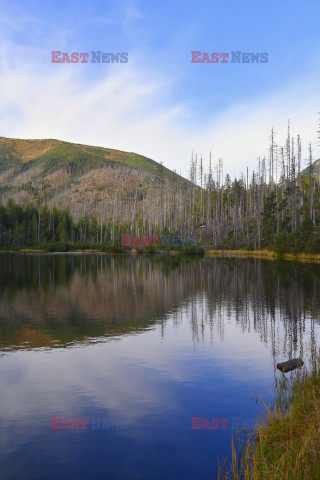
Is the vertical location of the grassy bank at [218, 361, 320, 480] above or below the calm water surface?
above

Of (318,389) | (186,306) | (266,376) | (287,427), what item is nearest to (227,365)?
(266,376)

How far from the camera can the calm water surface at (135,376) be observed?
680cm

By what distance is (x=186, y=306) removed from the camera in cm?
2131

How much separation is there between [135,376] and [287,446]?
558cm

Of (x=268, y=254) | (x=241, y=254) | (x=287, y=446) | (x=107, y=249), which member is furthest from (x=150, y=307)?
(x=107, y=249)

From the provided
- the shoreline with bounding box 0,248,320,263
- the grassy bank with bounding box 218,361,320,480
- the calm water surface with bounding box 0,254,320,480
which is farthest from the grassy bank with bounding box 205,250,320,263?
the grassy bank with bounding box 218,361,320,480

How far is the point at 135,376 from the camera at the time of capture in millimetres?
10602

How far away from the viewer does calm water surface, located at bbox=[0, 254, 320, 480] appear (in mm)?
6801

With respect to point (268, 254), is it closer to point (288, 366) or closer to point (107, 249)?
point (107, 249)

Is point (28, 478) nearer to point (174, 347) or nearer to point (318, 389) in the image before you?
point (318, 389)

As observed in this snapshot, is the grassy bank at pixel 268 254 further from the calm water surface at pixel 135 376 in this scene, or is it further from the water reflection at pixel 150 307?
the calm water surface at pixel 135 376

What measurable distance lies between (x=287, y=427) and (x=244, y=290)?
67.6ft

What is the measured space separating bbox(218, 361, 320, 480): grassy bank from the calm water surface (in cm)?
65

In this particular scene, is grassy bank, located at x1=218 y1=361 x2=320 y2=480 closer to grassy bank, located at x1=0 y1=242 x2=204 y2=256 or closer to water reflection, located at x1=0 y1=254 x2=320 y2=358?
water reflection, located at x1=0 y1=254 x2=320 y2=358
